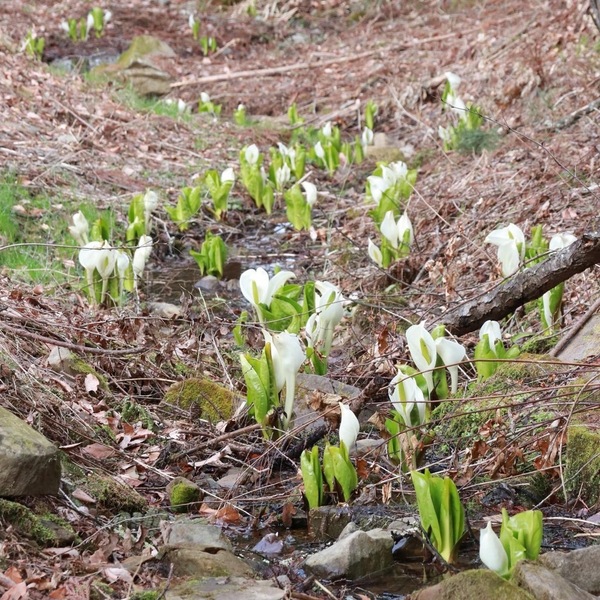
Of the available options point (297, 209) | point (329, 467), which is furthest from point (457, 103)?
point (329, 467)

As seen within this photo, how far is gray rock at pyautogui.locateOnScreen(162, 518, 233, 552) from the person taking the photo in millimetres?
2441

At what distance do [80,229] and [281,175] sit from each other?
2580 mm

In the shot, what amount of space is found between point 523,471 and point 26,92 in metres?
7.08

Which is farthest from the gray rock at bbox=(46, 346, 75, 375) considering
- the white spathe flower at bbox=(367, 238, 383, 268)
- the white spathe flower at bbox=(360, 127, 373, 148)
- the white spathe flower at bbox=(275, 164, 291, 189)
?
the white spathe flower at bbox=(360, 127, 373, 148)

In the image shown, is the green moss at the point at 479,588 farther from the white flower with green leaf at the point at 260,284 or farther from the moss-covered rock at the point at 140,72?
the moss-covered rock at the point at 140,72

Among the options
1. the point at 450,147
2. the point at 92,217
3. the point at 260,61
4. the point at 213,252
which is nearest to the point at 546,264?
the point at 213,252

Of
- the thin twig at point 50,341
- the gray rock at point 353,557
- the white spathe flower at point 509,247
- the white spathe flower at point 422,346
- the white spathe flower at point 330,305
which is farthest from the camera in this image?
the white spathe flower at point 509,247

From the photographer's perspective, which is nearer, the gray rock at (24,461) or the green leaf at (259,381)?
the gray rock at (24,461)

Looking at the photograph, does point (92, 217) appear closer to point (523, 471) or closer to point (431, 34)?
point (523, 471)

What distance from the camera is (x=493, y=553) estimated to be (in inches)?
84.2

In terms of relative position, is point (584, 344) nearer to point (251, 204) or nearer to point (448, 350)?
point (448, 350)

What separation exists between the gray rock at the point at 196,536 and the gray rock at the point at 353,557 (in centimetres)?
24

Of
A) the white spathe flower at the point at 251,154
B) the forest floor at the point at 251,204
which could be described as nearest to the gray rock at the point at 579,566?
the forest floor at the point at 251,204

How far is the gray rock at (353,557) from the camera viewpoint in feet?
7.87
